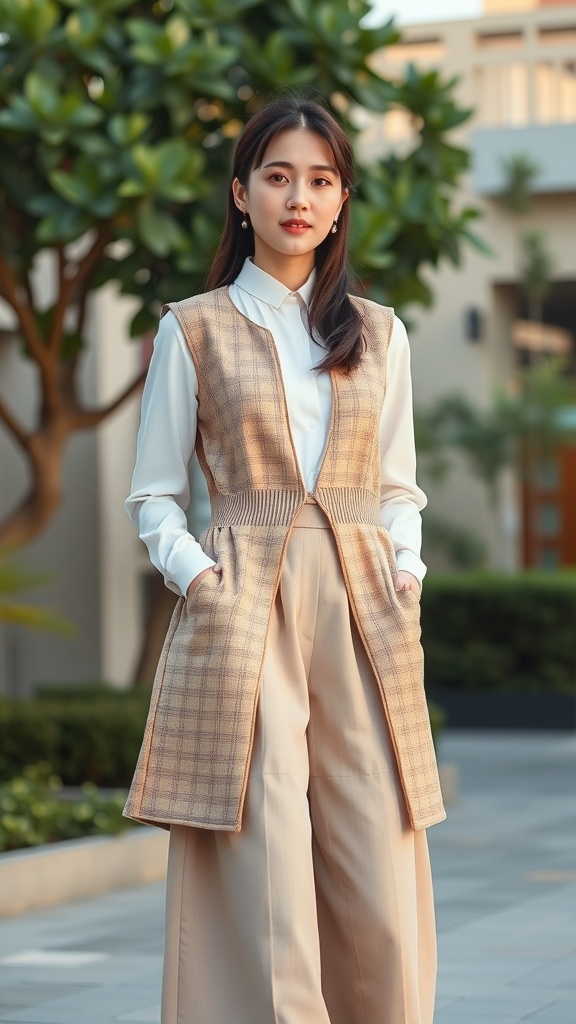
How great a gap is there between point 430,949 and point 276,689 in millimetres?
639

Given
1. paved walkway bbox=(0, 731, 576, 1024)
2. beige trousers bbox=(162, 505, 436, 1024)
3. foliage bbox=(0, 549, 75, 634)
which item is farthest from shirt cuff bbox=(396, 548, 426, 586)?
foliage bbox=(0, 549, 75, 634)

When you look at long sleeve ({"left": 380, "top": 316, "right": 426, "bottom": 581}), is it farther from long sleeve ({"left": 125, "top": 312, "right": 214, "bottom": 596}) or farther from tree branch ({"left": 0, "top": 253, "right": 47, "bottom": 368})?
tree branch ({"left": 0, "top": 253, "right": 47, "bottom": 368})

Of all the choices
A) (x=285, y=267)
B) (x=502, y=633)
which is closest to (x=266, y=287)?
(x=285, y=267)

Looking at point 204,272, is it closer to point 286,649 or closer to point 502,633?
point 286,649

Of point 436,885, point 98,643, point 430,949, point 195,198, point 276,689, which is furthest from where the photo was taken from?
point 98,643

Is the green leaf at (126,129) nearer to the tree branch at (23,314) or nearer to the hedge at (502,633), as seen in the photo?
the tree branch at (23,314)

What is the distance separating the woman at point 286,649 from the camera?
9.73 ft

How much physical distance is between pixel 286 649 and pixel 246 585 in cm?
14

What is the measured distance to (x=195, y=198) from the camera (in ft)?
25.8

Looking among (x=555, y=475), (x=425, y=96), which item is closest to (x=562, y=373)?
(x=555, y=475)

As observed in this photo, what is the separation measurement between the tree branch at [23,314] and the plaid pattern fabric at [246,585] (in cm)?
537

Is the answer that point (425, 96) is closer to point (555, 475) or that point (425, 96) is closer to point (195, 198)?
point (195, 198)

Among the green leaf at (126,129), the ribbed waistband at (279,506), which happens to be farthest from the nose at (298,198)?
the green leaf at (126,129)

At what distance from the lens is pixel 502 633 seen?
15.1m
